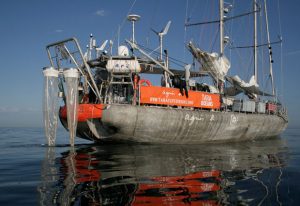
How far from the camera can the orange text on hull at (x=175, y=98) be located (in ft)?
70.2

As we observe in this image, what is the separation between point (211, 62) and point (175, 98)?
812cm

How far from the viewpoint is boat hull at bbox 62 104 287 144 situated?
65.5ft

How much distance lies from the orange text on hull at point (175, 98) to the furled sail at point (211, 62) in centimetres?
375

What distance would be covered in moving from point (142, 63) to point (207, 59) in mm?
8608

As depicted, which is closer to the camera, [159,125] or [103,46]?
[159,125]

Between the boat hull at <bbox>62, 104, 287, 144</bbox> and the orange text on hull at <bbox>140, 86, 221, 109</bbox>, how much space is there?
63 centimetres

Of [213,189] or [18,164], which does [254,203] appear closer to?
[213,189]

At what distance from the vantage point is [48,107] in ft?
62.9

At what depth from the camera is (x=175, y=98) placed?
2270cm

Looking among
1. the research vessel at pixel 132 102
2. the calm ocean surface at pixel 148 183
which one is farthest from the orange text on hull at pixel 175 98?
the calm ocean surface at pixel 148 183

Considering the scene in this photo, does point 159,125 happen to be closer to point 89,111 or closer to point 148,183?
point 89,111

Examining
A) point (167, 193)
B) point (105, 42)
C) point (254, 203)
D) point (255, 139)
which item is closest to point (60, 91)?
point (105, 42)

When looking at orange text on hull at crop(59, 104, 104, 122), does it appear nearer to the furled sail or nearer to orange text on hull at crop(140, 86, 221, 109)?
orange text on hull at crop(140, 86, 221, 109)

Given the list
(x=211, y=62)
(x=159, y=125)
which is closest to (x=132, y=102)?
(x=159, y=125)
